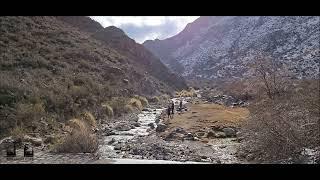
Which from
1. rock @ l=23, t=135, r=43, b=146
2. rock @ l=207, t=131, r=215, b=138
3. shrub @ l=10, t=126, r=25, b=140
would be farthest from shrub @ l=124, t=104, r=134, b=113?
rock @ l=23, t=135, r=43, b=146

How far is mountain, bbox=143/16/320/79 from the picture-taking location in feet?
266

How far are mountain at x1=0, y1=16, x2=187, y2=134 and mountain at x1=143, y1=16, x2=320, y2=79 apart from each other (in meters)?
23.0

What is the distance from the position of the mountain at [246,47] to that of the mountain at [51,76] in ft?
75.5

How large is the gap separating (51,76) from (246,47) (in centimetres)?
7904

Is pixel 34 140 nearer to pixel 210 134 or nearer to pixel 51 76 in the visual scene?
pixel 210 134

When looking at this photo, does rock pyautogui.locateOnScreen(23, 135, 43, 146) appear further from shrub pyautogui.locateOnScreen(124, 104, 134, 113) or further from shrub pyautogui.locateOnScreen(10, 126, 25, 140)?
shrub pyautogui.locateOnScreen(124, 104, 134, 113)

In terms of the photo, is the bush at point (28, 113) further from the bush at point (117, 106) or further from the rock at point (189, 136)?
the bush at point (117, 106)

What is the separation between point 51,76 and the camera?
28.0 m

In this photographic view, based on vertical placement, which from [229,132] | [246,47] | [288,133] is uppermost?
[246,47]

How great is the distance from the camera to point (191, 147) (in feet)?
56.2

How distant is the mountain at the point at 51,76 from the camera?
64.7 feet

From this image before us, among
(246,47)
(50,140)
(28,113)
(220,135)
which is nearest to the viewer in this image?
(50,140)

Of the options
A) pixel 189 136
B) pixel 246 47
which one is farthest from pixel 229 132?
pixel 246 47
